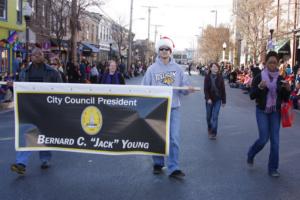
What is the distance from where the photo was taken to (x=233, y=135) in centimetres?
1059

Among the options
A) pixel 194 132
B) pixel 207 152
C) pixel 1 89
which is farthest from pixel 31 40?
pixel 207 152

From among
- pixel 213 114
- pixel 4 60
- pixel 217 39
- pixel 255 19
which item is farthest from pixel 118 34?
pixel 213 114

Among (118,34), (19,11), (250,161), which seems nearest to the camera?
(250,161)

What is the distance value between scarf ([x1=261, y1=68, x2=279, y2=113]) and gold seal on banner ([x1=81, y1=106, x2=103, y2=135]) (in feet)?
7.88

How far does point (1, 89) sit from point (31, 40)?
579 inches

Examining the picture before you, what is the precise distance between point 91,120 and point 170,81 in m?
1.25

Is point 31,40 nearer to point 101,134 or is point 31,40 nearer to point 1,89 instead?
point 1,89

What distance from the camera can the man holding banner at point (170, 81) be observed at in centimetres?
640

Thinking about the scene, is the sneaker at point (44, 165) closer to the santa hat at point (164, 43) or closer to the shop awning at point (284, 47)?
the santa hat at point (164, 43)

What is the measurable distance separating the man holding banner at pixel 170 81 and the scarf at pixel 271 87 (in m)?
1.18

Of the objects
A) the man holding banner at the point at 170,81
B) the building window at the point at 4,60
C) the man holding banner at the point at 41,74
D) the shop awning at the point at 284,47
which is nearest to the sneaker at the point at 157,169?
the man holding banner at the point at 170,81

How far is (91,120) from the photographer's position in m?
6.27

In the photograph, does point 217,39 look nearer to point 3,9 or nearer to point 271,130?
point 3,9

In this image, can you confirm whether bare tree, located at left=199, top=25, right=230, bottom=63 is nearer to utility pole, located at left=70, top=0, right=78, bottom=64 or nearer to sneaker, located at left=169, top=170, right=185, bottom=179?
utility pole, located at left=70, top=0, right=78, bottom=64
